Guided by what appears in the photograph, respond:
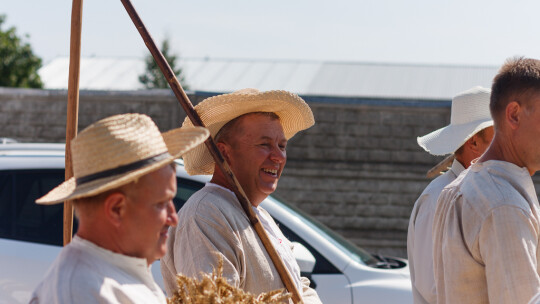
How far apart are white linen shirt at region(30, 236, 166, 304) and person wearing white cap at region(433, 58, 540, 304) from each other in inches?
46.2

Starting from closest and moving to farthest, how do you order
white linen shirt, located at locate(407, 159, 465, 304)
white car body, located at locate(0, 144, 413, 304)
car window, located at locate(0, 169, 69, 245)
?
white linen shirt, located at locate(407, 159, 465, 304), white car body, located at locate(0, 144, 413, 304), car window, located at locate(0, 169, 69, 245)

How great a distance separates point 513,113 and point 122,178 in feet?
4.77

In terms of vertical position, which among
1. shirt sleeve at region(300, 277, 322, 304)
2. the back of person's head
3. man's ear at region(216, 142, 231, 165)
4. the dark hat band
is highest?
the back of person's head

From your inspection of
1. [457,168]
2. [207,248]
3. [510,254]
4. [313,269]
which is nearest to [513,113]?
[510,254]

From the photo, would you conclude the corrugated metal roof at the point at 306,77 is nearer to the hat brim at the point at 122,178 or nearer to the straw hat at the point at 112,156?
the hat brim at the point at 122,178

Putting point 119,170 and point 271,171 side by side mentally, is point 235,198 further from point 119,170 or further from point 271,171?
point 119,170

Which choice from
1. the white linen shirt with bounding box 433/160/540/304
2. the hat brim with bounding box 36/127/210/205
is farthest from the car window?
the hat brim with bounding box 36/127/210/205

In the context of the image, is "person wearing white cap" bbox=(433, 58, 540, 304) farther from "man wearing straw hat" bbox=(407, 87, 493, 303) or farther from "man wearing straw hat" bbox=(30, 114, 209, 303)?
"man wearing straw hat" bbox=(30, 114, 209, 303)

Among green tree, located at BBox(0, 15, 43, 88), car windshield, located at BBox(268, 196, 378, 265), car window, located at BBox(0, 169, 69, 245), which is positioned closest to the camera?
car window, located at BBox(0, 169, 69, 245)

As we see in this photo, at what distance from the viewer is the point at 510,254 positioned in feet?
7.99

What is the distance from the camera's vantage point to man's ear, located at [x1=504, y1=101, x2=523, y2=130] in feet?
8.51

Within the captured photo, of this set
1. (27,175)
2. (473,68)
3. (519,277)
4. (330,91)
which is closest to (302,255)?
(519,277)

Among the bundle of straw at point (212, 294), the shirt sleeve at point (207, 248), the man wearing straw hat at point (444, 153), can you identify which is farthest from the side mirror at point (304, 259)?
the bundle of straw at point (212, 294)

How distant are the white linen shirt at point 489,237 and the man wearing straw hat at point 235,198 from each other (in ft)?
1.81
